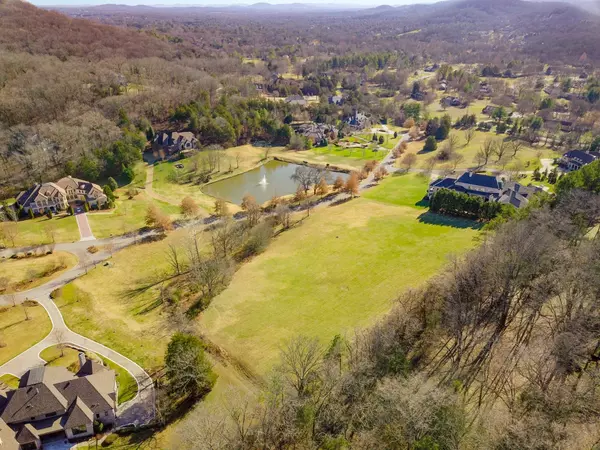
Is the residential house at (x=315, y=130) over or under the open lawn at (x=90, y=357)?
over

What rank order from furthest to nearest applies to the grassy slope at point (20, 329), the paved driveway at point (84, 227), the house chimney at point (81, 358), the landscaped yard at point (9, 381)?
the paved driveway at point (84, 227) → the grassy slope at point (20, 329) → the house chimney at point (81, 358) → the landscaped yard at point (9, 381)

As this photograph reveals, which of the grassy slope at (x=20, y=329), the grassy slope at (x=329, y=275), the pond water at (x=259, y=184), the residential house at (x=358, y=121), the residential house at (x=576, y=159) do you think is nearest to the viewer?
the grassy slope at (x=20, y=329)

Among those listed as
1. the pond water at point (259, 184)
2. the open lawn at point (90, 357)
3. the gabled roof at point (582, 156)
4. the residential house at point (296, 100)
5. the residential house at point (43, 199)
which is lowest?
the pond water at point (259, 184)

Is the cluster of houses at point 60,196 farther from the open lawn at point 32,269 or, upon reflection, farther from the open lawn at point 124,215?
the open lawn at point 32,269

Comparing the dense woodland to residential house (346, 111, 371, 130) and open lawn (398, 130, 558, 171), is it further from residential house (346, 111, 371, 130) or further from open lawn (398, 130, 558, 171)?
open lawn (398, 130, 558, 171)

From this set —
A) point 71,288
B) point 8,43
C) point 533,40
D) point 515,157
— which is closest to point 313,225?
point 71,288

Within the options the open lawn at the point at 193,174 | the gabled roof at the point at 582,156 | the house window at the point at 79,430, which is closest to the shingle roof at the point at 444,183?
the gabled roof at the point at 582,156

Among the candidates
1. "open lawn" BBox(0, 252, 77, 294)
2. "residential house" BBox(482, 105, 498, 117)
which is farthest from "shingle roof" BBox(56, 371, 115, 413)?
"residential house" BBox(482, 105, 498, 117)

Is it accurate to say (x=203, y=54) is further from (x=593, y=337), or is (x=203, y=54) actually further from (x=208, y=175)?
(x=593, y=337)
